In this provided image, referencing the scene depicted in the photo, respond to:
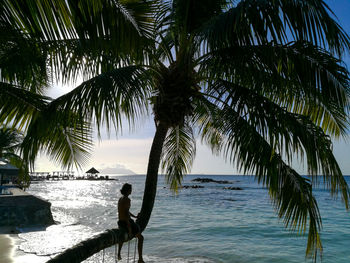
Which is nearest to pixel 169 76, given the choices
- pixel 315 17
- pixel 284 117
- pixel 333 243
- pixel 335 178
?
pixel 284 117

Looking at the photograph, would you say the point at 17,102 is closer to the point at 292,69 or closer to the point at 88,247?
the point at 88,247

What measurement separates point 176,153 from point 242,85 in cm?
320

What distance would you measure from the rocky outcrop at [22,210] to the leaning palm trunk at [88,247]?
37.7ft

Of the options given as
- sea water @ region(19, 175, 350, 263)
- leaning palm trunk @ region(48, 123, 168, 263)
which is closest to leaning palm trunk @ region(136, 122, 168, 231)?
leaning palm trunk @ region(48, 123, 168, 263)

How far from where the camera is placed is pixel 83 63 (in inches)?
212

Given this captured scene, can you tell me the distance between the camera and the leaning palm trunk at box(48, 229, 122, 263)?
3581 mm

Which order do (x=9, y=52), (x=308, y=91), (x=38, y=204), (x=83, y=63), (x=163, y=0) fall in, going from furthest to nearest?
(x=38, y=204) < (x=163, y=0) < (x=83, y=63) < (x=308, y=91) < (x=9, y=52)

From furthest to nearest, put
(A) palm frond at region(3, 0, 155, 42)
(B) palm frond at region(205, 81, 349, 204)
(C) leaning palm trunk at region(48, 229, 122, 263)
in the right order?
(B) palm frond at region(205, 81, 349, 204) < (C) leaning palm trunk at region(48, 229, 122, 263) < (A) palm frond at region(3, 0, 155, 42)

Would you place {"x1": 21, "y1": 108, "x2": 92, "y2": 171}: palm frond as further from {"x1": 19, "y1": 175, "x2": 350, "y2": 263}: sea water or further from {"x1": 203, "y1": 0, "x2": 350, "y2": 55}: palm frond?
{"x1": 19, "y1": 175, "x2": 350, "y2": 263}: sea water

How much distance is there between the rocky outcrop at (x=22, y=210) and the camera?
46.2 ft

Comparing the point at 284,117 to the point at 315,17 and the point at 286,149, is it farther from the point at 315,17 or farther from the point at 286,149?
the point at 315,17

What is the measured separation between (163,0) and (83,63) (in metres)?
2.39

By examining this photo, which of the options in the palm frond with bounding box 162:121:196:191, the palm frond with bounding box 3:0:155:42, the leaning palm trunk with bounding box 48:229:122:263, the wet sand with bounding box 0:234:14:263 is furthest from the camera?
the wet sand with bounding box 0:234:14:263

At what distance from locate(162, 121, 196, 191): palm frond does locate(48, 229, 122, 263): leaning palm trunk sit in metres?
3.60
